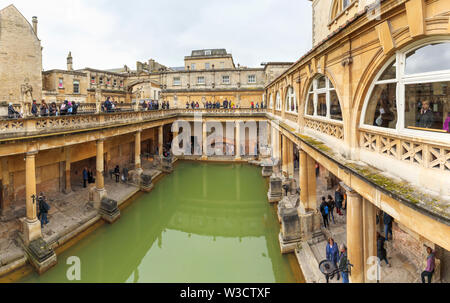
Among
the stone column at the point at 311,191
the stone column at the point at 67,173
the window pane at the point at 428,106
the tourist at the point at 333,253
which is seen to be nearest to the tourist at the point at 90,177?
the stone column at the point at 67,173

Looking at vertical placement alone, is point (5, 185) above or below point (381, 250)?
above

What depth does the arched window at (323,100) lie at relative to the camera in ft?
23.6

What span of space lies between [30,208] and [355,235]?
40.1ft

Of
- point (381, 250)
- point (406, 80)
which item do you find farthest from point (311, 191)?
point (406, 80)

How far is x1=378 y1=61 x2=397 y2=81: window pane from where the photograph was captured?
14.5 feet

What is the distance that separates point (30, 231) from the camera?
971cm

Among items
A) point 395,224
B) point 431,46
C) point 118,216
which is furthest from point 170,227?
point 431,46

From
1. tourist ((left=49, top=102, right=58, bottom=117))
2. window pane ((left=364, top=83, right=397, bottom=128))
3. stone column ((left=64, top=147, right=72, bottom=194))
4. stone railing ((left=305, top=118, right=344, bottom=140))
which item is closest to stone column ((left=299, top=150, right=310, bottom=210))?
stone railing ((left=305, top=118, right=344, bottom=140))

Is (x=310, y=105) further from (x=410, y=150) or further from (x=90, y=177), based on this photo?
(x=90, y=177)

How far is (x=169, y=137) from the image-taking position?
33.7 meters

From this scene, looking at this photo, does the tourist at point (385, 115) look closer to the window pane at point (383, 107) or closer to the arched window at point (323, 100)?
the window pane at point (383, 107)

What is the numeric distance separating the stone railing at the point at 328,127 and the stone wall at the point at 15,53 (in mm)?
26791

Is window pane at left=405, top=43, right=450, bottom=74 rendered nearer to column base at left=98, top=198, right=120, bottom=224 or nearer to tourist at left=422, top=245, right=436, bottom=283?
tourist at left=422, top=245, right=436, bottom=283

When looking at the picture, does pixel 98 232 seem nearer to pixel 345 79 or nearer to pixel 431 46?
pixel 345 79
